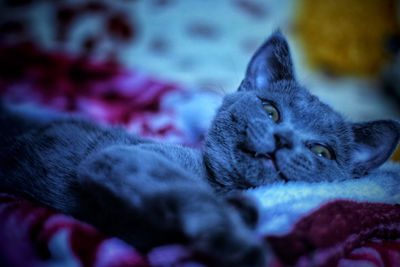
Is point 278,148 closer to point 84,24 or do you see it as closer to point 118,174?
point 118,174

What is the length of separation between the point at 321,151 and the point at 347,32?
4.73ft

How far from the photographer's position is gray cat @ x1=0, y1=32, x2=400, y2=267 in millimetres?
511

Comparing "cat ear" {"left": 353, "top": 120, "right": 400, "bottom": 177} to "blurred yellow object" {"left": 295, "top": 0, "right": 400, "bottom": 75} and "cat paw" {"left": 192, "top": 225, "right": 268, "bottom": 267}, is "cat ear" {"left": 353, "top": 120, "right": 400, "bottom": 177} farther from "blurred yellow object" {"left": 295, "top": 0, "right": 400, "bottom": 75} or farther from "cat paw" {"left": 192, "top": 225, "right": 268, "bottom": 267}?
"blurred yellow object" {"left": 295, "top": 0, "right": 400, "bottom": 75}

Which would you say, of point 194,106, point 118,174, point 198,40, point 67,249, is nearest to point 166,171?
point 118,174

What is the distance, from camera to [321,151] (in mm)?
766

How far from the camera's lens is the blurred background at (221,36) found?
72.7 inches

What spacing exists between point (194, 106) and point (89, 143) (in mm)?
584

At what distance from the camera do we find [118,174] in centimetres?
59

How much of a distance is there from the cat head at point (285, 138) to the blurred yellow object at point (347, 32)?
49.6 inches

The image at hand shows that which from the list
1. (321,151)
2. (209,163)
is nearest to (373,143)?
(321,151)

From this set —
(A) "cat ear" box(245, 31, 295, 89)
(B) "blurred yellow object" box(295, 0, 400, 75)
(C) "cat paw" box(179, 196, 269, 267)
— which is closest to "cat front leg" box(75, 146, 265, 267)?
(C) "cat paw" box(179, 196, 269, 267)

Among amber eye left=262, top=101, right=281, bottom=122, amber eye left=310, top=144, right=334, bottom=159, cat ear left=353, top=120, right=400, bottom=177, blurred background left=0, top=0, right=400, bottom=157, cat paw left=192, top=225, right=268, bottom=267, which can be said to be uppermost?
blurred background left=0, top=0, right=400, bottom=157

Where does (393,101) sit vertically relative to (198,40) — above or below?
below

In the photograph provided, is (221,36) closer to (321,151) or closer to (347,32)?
(347,32)
